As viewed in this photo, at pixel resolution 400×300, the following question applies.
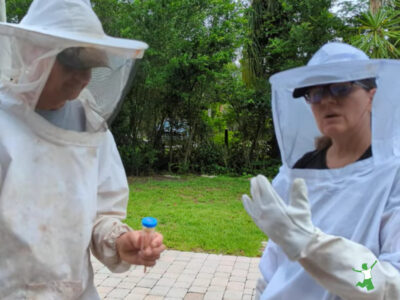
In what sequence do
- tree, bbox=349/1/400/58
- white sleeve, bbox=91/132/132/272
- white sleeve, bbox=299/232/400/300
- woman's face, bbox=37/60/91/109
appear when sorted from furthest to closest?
tree, bbox=349/1/400/58 → white sleeve, bbox=91/132/132/272 → woman's face, bbox=37/60/91/109 → white sleeve, bbox=299/232/400/300

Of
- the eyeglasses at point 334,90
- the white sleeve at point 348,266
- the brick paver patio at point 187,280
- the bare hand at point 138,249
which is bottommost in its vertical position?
the brick paver patio at point 187,280

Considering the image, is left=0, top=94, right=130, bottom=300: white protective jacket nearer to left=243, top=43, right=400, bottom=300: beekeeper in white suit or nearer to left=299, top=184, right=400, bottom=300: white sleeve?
left=243, top=43, right=400, bottom=300: beekeeper in white suit

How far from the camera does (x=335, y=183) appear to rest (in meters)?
1.32

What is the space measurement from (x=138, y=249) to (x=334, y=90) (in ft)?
3.11

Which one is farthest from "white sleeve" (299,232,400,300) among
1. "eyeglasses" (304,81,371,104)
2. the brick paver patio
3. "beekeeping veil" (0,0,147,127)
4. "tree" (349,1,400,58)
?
"tree" (349,1,400,58)

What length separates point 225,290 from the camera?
12.2 ft

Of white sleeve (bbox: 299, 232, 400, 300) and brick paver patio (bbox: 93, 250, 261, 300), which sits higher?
white sleeve (bbox: 299, 232, 400, 300)

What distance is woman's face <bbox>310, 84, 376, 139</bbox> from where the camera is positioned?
1311 mm

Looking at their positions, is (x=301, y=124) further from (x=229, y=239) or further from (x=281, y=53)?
(x=281, y=53)

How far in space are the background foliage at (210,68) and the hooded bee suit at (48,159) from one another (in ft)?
23.4

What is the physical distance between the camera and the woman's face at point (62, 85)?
1356 millimetres

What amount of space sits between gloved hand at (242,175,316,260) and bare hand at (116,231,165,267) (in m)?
0.46

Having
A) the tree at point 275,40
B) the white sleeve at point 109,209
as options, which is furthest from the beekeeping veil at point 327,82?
the tree at point 275,40

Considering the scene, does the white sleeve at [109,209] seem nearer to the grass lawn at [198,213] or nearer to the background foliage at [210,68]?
the grass lawn at [198,213]
